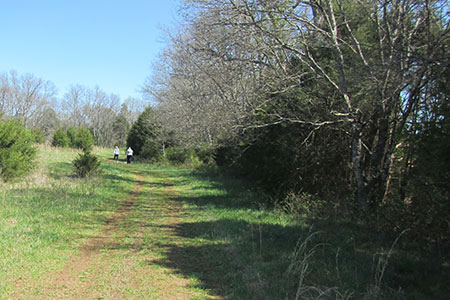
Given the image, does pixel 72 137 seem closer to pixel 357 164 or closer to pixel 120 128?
pixel 120 128

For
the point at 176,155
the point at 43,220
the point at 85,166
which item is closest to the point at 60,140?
the point at 176,155

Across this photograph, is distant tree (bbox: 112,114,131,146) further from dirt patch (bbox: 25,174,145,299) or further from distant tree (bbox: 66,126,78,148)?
dirt patch (bbox: 25,174,145,299)

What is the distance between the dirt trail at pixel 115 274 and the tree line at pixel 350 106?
421 cm

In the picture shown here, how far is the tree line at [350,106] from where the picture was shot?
6.58 m

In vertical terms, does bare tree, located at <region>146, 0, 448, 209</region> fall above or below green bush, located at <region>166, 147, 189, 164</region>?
above

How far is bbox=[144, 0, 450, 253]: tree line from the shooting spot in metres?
6.58

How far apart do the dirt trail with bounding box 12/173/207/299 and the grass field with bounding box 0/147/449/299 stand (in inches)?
0.6

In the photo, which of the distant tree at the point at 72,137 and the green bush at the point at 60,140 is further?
the distant tree at the point at 72,137

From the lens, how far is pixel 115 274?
5.53m

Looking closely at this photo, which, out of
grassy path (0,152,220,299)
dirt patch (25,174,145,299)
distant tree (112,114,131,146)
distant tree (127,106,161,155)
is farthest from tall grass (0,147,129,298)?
distant tree (112,114,131,146)

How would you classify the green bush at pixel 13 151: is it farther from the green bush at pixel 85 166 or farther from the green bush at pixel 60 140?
the green bush at pixel 60 140

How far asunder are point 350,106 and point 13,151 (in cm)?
1307

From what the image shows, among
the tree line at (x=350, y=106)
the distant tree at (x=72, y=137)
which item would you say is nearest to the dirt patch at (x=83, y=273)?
the tree line at (x=350, y=106)

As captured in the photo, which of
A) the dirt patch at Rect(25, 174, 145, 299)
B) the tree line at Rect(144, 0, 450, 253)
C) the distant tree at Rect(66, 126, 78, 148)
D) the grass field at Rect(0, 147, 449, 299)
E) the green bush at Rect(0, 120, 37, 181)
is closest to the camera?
the dirt patch at Rect(25, 174, 145, 299)
